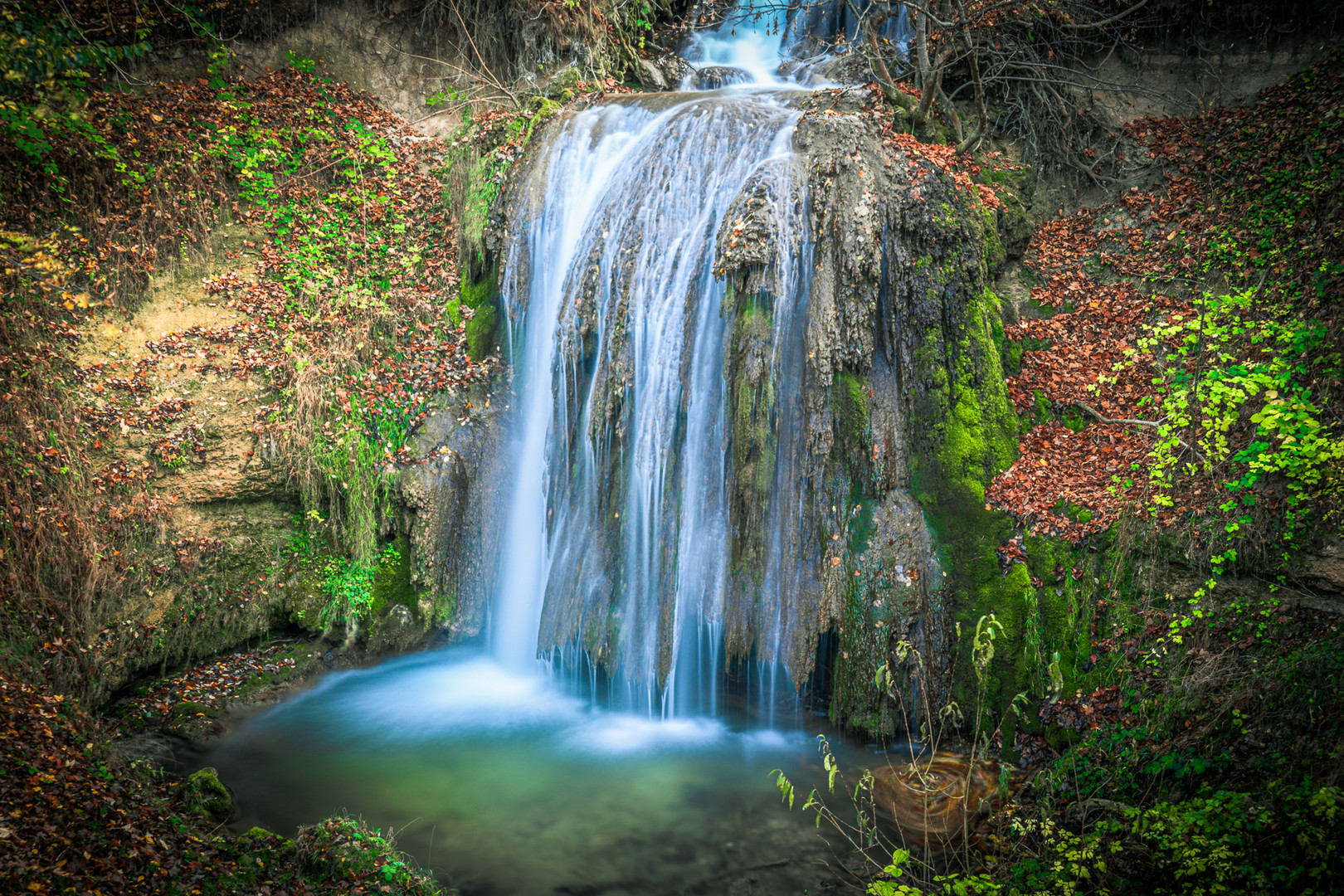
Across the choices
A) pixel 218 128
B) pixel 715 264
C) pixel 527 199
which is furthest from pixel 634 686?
pixel 218 128

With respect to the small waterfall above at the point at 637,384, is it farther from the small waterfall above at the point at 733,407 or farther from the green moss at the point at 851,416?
the green moss at the point at 851,416

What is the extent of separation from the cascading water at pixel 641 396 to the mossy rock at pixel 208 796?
310cm

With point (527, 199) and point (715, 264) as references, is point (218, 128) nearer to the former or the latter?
point (527, 199)

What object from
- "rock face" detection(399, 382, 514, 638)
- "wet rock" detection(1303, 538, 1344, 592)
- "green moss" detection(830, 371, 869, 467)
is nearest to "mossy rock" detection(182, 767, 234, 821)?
"rock face" detection(399, 382, 514, 638)

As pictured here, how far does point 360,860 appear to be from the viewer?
4438mm

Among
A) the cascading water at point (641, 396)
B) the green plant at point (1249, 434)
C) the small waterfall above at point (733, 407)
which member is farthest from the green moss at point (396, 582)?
the green plant at point (1249, 434)

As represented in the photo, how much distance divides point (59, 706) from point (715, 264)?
636cm

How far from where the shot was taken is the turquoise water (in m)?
4.93

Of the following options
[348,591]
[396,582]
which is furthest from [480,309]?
[348,591]

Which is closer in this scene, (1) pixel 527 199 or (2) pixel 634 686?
(2) pixel 634 686

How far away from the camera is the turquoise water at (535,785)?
4.93 metres

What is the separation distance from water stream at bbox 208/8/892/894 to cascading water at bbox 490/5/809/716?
25 millimetres

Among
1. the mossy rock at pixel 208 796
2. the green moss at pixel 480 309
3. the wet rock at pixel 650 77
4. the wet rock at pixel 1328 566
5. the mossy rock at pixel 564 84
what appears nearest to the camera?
the wet rock at pixel 1328 566

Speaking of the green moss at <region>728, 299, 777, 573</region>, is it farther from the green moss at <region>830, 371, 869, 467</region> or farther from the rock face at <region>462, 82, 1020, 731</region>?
the green moss at <region>830, 371, 869, 467</region>
